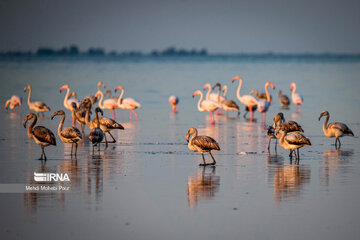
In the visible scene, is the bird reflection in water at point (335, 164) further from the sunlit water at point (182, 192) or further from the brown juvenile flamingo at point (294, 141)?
the brown juvenile flamingo at point (294, 141)

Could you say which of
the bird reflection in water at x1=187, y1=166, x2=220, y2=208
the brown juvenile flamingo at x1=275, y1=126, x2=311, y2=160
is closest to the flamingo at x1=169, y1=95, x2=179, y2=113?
the brown juvenile flamingo at x1=275, y1=126, x2=311, y2=160

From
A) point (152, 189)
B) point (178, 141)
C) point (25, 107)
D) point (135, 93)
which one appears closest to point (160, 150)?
point (178, 141)

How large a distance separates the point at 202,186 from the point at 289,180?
1.53 meters

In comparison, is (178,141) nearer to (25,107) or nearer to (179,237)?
(179,237)

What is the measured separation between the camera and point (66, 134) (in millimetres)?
14297

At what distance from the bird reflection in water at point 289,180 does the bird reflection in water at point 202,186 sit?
979 millimetres

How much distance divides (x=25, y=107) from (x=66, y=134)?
14412mm

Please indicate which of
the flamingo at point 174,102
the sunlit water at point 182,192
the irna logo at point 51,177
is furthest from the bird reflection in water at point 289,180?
the flamingo at point 174,102

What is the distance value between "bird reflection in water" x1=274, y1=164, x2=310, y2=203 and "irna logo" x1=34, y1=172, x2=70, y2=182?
3.44 m

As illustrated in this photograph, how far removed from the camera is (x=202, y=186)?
11.5 m

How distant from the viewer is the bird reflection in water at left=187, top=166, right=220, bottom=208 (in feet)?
35.2

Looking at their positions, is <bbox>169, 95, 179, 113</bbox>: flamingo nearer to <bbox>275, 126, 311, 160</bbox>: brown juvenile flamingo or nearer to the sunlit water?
the sunlit water

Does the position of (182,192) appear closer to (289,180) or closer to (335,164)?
(289,180)

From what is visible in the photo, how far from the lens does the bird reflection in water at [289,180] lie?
11.0 meters
